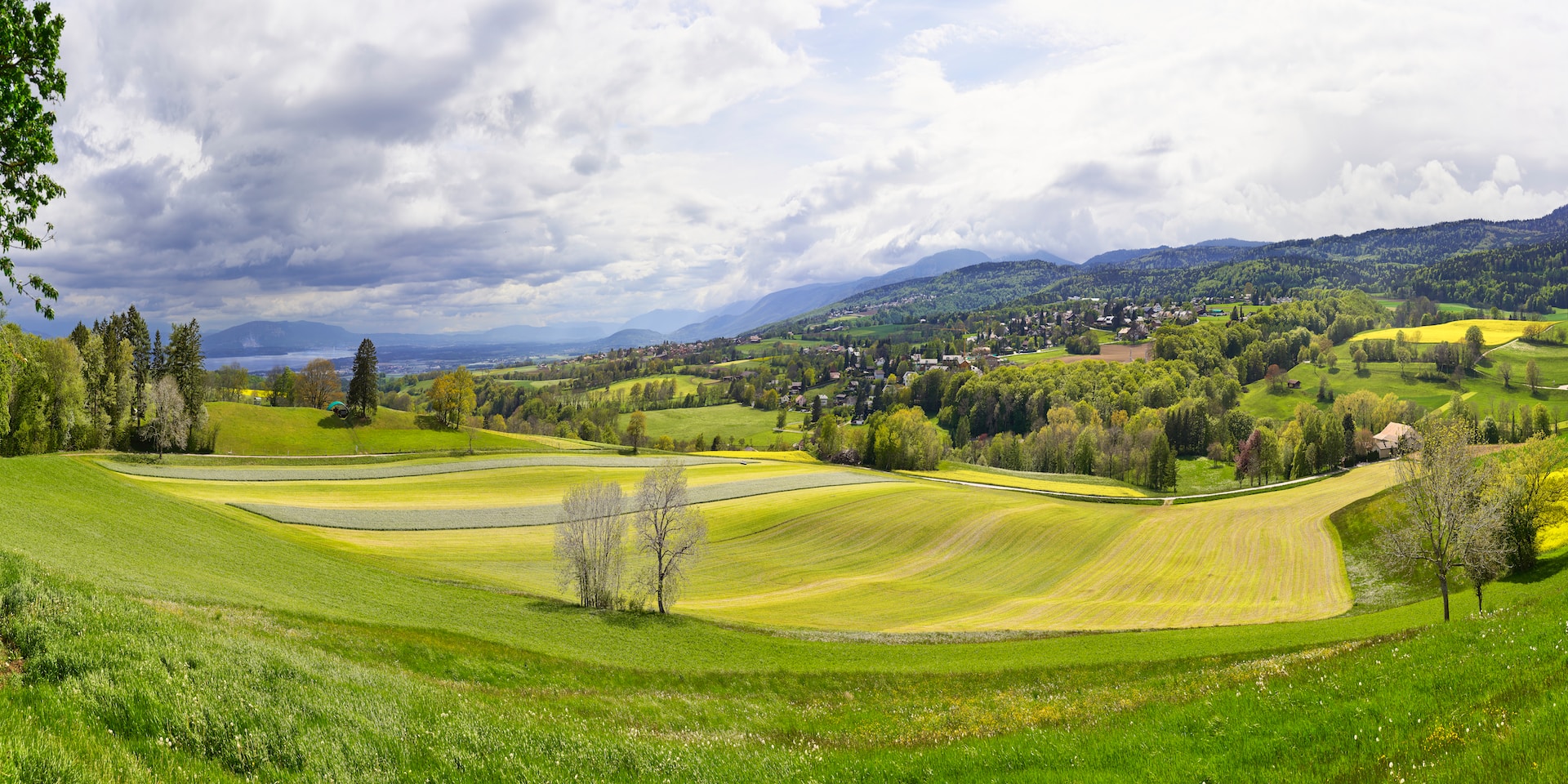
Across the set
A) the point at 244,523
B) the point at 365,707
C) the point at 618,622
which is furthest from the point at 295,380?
the point at 365,707

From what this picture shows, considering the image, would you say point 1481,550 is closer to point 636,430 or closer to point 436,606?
point 436,606

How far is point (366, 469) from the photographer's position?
267 feet

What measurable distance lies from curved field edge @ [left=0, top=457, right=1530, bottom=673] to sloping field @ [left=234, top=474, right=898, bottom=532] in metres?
15.5

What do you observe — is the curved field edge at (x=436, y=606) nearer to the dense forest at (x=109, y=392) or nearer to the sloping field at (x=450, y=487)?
the sloping field at (x=450, y=487)

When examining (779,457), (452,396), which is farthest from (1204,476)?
(452,396)

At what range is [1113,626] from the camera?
4181 centimetres

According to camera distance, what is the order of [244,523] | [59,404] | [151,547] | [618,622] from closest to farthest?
[151,547]
[618,622]
[244,523]
[59,404]

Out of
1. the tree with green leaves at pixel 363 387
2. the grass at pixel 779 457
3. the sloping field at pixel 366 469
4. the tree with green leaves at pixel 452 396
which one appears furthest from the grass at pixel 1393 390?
the tree with green leaves at pixel 363 387

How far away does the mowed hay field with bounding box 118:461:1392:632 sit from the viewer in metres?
45.8

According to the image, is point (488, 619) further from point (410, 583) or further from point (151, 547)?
point (151, 547)

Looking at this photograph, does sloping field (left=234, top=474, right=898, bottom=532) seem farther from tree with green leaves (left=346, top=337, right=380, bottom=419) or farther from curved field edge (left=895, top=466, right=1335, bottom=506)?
tree with green leaves (left=346, top=337, right=380, bottom=419)

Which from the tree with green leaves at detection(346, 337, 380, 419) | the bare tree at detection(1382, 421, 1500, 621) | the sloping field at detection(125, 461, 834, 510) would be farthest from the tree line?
the tree with green leaves at detection(346, 337, 380, 419)

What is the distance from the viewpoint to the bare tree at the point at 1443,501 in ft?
112

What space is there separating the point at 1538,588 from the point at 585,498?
53.5 meters
